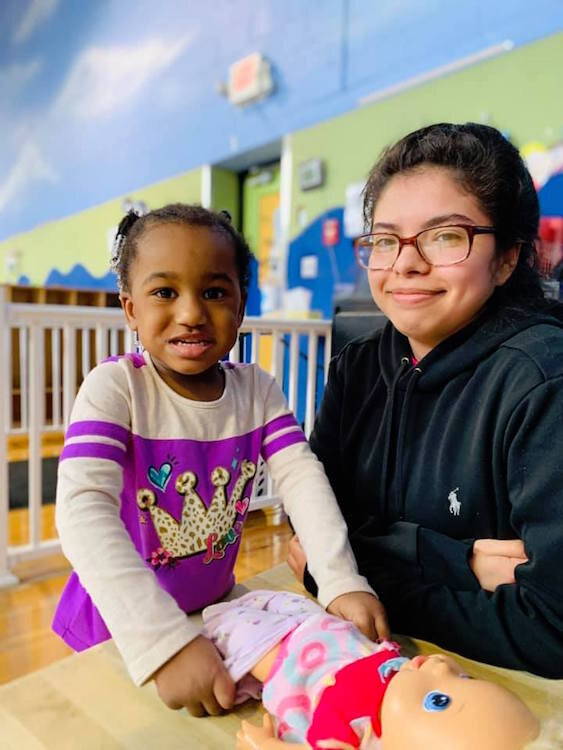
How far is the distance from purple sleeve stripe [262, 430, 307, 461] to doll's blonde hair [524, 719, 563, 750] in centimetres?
46

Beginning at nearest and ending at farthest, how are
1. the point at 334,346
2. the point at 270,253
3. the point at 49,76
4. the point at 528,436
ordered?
the point at 528,436
the point at 334,346
the point at 270,253
the point at 49,76

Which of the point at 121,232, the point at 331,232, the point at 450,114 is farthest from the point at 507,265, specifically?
the point at 331,232

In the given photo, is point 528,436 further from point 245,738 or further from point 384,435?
point 245,738

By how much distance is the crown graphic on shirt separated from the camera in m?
0.68

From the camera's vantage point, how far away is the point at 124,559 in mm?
528

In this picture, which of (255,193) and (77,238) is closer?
(255,193)

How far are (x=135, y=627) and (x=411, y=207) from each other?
511mm

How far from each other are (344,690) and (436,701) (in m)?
0.07

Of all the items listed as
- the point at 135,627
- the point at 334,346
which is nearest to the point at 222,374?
the point at 135,627

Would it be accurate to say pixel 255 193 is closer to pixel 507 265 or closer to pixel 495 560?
pixel 507 265

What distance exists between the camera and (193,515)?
0.70 m

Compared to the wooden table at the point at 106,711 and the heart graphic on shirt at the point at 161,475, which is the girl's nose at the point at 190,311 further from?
the wooden table at the point at 106,711

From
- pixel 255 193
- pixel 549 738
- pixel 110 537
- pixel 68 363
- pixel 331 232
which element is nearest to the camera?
pixel 549 738

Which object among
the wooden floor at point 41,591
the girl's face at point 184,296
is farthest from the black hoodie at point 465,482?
the wooden floor at point 41,591
